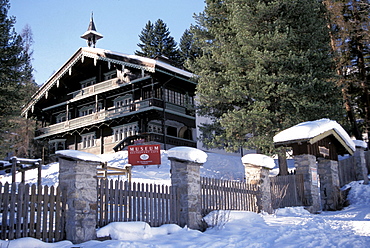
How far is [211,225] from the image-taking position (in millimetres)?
9766

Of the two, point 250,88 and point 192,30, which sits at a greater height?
point 192,30

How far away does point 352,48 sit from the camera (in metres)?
29.8

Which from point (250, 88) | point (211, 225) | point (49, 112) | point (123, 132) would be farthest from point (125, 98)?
point (211, 225)

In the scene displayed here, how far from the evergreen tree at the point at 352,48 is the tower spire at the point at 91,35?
2220cm

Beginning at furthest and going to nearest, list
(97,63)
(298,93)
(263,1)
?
(97,63), (263,1), (298,93)

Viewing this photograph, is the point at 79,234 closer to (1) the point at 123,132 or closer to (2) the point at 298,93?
(2) the point at 298,93

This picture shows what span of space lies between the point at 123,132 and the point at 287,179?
21.9 metres

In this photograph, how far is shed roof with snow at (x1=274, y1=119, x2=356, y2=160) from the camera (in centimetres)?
1410

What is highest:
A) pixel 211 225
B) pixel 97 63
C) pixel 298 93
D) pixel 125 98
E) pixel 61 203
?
pixel 97 63

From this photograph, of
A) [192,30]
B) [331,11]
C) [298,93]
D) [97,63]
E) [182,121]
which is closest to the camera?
[298,93]

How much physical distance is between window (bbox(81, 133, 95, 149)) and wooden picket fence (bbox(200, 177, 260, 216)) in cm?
2698

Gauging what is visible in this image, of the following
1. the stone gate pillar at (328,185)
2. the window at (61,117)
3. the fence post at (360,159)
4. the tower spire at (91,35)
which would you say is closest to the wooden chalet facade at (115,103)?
the window at (61,117)

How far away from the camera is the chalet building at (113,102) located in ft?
103

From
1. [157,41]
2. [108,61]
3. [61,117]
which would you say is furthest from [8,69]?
[157,41]
